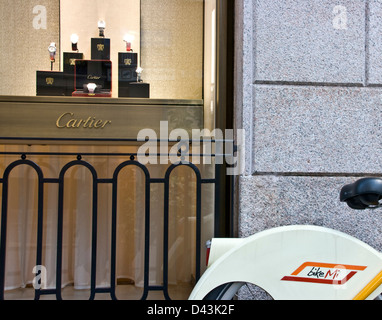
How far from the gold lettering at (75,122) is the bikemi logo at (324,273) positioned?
1.87 meters

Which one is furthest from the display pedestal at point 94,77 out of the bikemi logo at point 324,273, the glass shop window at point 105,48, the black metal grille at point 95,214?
the bikemi logo at point 324,273

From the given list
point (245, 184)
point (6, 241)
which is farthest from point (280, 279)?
point (6, 241)

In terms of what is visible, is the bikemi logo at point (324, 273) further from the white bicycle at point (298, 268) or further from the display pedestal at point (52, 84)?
the display pedestal at point (52, 84)

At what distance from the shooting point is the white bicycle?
7.36 ft

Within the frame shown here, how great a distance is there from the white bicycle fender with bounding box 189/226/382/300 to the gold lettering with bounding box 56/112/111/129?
164 cm

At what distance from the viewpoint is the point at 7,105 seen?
3.34 metres

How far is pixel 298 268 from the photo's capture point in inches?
91.0

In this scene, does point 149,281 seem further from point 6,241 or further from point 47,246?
point 6,241

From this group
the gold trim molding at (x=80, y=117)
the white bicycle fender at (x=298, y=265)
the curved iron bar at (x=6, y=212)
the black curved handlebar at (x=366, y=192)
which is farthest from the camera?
the gold trim molding at (x=80, y=117)

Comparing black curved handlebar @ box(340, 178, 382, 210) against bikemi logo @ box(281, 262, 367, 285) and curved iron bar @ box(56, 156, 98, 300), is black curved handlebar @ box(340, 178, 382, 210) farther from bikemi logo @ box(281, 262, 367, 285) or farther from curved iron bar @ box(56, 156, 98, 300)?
curved iron bar @ box(56, 156, 98, 300)

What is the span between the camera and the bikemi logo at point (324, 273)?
7.57ft

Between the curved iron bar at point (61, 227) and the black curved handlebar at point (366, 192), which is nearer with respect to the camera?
the black curved handlebar at point (366, 192)

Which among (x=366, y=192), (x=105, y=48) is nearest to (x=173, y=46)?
(x=105, y=48)
